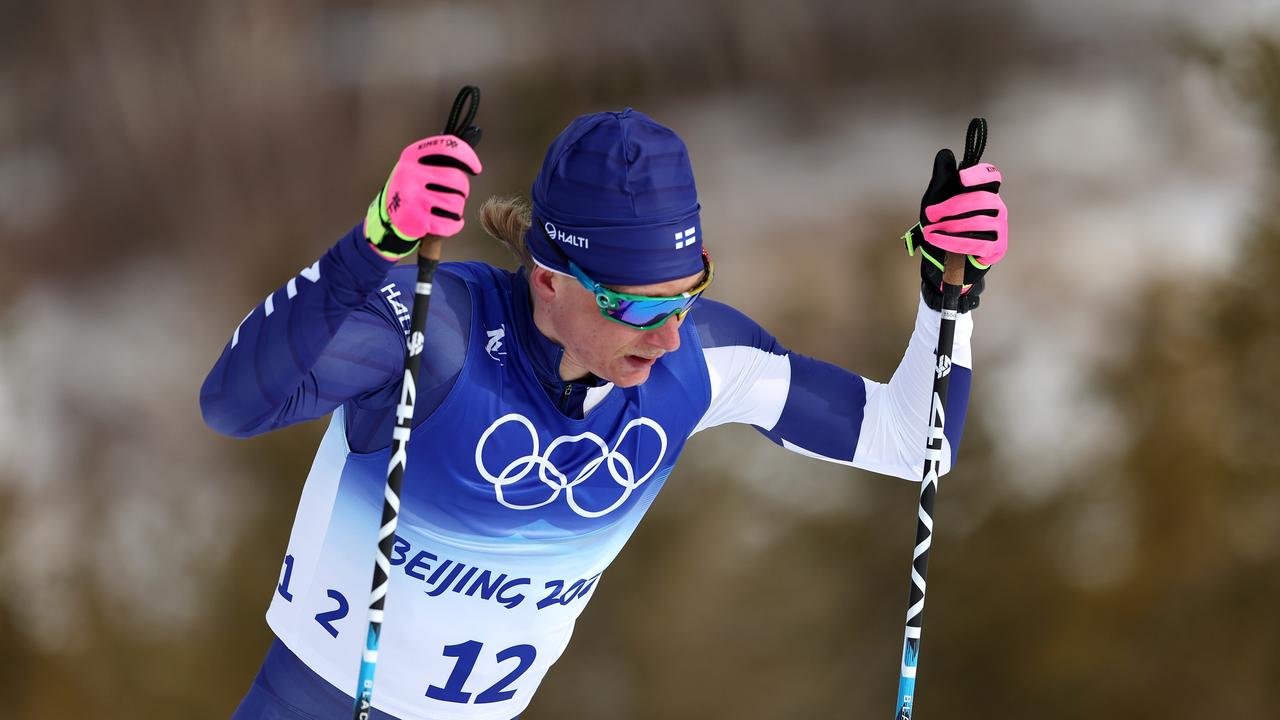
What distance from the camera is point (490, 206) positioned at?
2.45 metres

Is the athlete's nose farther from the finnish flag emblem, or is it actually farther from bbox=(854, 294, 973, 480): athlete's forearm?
bbox=(854, 294, 973, 480): athlete's forearm

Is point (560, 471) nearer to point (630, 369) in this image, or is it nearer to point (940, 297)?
point (630, 369)

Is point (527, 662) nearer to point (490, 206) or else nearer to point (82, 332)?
point (490, 206)

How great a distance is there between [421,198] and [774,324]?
3465 mm

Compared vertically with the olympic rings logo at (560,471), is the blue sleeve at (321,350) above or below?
above

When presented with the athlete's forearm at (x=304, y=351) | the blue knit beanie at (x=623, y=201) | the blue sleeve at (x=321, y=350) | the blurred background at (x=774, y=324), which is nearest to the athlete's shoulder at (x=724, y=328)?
the blue knit beanie at (x=623, y=201)

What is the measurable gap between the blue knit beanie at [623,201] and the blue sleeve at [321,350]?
0.27 m

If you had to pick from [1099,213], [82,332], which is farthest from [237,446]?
[1099,213]

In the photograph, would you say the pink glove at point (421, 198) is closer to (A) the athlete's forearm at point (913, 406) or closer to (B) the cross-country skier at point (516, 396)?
(B) the cross-country skier at point (516, 396)

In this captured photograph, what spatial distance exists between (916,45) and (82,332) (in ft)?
11.4

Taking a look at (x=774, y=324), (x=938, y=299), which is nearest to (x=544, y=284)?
(x=938, y=299)

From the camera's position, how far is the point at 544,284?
7.18 ft

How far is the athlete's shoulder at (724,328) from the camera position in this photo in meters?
2.44

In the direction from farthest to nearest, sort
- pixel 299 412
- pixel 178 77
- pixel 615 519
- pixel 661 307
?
pixel 178 77 → pixel 615 519 → pixel 661 307 → pixel 299 412
